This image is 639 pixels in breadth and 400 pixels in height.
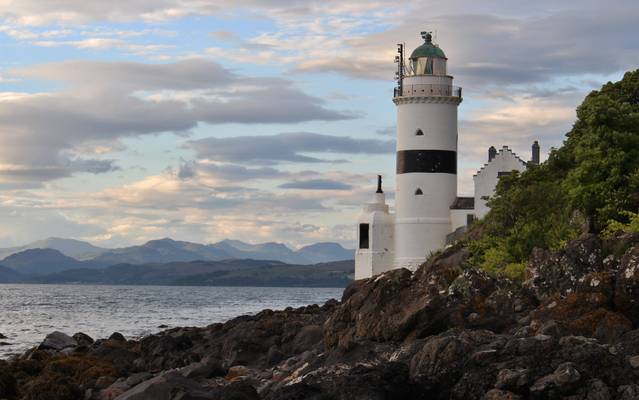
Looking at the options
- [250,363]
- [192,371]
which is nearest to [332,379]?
[192,371]

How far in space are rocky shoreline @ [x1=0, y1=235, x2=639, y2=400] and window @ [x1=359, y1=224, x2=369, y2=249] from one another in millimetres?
23245

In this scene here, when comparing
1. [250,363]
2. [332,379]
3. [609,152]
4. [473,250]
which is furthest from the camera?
[473,250]

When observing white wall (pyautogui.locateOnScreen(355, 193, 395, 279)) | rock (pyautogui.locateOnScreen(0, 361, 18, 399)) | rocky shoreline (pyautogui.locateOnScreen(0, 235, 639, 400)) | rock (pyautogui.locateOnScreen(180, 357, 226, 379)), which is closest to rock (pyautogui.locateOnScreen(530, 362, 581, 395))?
rocky shoreline (pyautogui.locateOnScreen(0, 235, 639, 400))

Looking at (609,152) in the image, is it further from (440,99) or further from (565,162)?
(440,99)

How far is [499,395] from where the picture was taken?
49.8ft

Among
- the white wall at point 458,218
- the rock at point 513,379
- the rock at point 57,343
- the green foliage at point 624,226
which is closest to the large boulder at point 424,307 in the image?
the green foliage at point 624,226

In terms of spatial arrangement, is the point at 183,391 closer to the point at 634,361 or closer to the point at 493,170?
the point at 634,361

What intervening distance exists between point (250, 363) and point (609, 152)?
490 inches

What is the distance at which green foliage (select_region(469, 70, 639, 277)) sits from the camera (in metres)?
30.6

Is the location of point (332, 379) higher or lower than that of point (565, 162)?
lower

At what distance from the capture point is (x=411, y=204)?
2138 inches

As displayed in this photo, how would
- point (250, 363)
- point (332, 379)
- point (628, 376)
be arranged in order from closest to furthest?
point (628, 376), point (332, 379), point (250, 363)

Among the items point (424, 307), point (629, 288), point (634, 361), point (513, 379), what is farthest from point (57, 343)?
point (634, 361)

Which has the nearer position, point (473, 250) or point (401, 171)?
point (473, 250)
